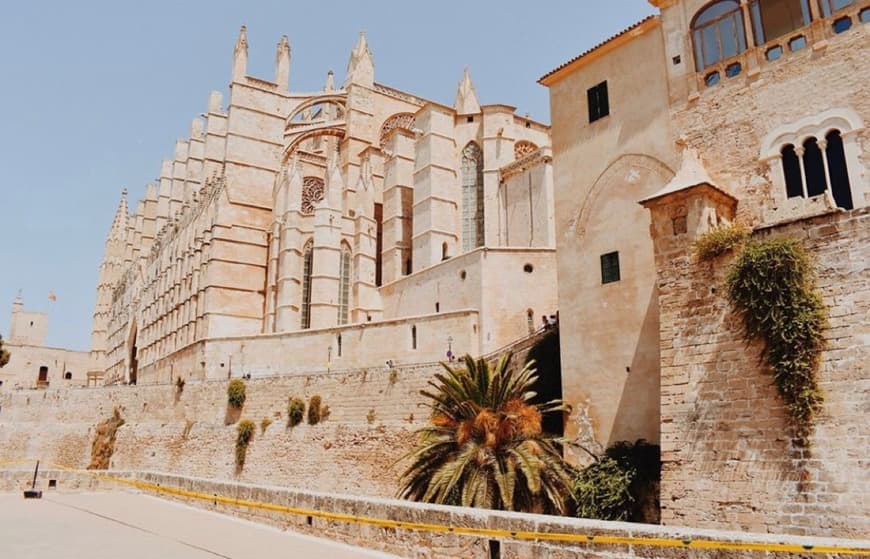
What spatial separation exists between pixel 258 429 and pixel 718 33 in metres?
18.8

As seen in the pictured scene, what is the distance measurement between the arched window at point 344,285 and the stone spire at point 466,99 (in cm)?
923

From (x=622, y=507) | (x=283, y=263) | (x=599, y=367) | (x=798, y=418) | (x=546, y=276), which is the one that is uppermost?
(x=283, y=263)

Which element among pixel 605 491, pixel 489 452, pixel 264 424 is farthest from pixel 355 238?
pixel 605 491

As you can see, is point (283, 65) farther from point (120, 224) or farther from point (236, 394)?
point (120, 224)

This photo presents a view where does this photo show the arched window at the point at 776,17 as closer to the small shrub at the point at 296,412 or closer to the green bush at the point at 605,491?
the green bush at the point at 605,491

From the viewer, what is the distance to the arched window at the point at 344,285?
3225 centimetres

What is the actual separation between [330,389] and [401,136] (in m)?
16.9

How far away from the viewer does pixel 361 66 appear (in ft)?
133

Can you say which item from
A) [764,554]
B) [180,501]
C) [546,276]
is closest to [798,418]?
[764,554]

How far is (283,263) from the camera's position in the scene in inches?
1313

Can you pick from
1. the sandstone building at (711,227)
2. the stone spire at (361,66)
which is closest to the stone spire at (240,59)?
the stone spire at (361,66)

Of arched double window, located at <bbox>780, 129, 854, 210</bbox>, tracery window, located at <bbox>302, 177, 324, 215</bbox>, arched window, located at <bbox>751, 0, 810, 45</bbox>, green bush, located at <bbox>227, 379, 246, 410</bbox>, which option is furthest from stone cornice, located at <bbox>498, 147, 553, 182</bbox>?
arched double window, located at <bbox>780, 129, 854, 210</bbox>

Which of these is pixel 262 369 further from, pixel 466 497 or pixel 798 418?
pixel 798 418

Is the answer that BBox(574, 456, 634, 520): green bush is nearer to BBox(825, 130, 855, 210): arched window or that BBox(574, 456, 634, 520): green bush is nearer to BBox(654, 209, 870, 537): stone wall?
BBox(654, 209, 870, 537): stone wall
